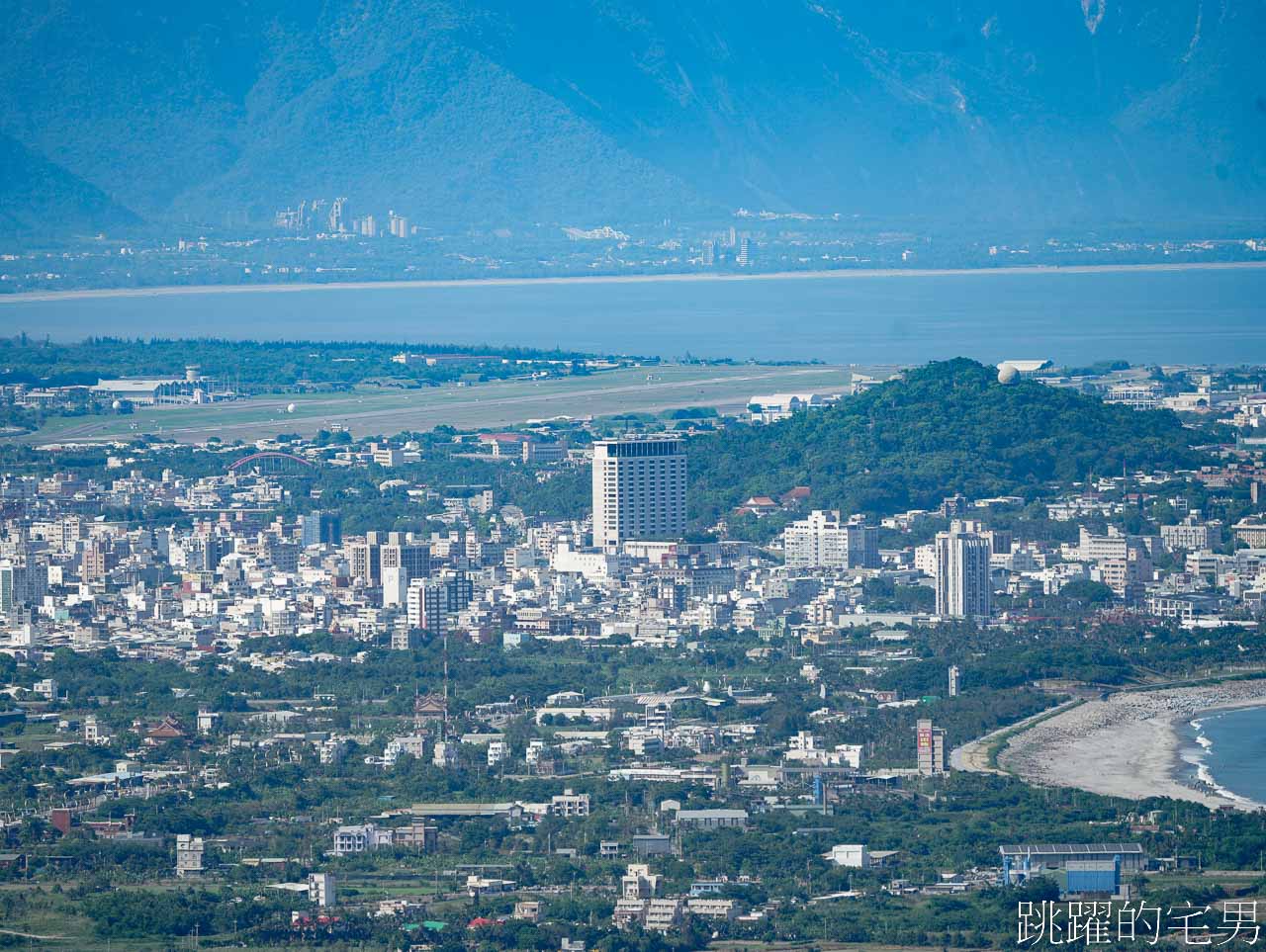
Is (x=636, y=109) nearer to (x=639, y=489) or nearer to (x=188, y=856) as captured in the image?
(x=639, y=489)

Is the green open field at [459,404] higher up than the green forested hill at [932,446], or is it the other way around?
the green open field at [459,404]

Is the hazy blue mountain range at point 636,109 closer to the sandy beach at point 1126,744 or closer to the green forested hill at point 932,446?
the green forested hill at point 932,446

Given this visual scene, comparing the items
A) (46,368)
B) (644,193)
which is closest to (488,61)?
(644,193)

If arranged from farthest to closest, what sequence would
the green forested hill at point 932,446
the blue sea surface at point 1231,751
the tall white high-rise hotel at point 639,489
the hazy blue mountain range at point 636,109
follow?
the hazy blue mountain range at point 636,109, the green forested hill at point 932,446, the tall white high-rise hotel at point 639,489, the blue sea surface at point 1231,751

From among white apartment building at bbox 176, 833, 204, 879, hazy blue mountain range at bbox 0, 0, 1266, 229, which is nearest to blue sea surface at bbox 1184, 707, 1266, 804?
white apartment building at bbox 176, 833, 204, 879

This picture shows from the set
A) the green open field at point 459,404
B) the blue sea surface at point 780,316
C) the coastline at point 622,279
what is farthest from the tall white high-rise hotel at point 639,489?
the coastline at point 622,279

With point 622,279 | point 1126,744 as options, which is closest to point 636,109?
point 622,279
